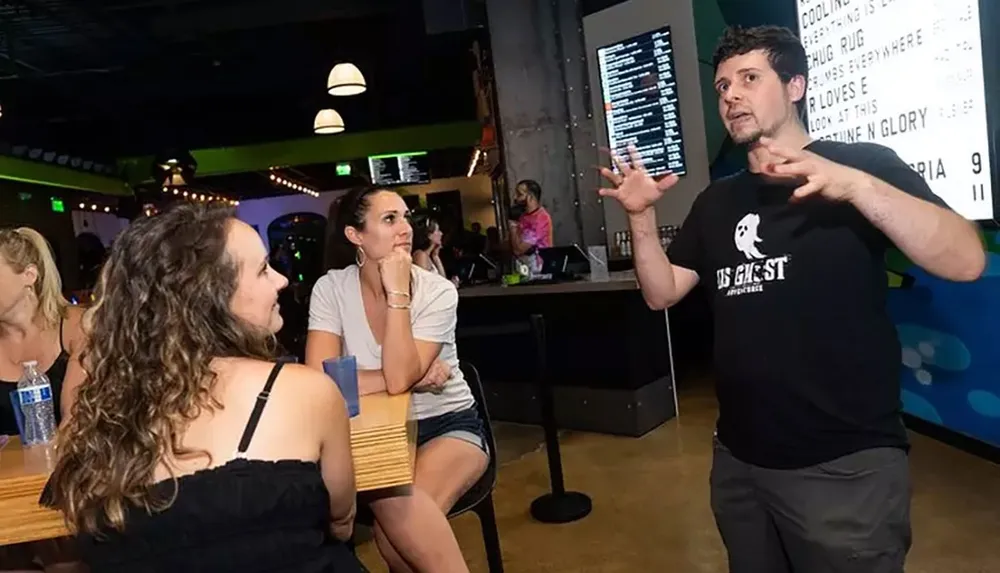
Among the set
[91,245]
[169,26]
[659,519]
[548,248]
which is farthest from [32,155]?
[659,519]

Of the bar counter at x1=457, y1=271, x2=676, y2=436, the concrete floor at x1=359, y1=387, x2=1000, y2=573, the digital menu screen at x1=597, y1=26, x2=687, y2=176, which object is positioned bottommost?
the concrete floor at x1=359, y1=387, x2=1000, y2=573

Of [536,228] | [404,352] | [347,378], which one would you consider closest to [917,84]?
[404,352]

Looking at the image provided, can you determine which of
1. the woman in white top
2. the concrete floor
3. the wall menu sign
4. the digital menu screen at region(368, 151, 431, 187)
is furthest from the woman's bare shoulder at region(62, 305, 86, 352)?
the digital menu screen at region(368, 151, 431, 187)

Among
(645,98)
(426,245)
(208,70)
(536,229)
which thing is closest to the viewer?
(426,245)

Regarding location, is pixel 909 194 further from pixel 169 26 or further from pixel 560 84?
pixel 169 26

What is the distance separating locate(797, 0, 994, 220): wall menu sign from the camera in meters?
2.21

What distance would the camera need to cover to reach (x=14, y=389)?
85.7 inches

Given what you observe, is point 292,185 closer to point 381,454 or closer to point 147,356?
point 381,454

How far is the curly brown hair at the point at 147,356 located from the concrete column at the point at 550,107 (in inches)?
192

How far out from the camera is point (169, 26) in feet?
23.7

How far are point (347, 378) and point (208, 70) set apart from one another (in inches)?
342

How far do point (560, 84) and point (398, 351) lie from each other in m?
4.42

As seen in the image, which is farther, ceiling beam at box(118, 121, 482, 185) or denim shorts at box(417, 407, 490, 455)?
ceiling beam at box(118, 121, 482, 185)

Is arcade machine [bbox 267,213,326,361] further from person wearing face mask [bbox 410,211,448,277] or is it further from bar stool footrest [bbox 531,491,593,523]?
bar stool footrest [bbox 531,491,593,523]
